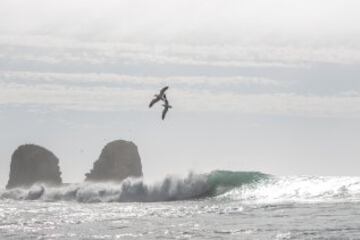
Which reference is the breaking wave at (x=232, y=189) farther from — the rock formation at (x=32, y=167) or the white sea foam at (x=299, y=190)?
the rock formation at (x=32, y=167)

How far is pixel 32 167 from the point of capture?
6240 inches

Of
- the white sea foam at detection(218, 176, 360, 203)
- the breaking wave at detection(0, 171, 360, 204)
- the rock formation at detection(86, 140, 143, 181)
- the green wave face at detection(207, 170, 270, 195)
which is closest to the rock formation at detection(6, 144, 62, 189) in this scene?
the rock formation at detection(86, 140, 143, 181)

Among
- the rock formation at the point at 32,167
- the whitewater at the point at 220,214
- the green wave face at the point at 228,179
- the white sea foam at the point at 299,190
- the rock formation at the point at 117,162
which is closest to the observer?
the whitewater at the point at 220,214

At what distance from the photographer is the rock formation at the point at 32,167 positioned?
511 ft

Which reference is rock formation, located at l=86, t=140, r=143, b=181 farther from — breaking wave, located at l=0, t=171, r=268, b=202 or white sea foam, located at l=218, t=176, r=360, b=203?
white sea foam, located at l=218, t=176, r=360, b=203

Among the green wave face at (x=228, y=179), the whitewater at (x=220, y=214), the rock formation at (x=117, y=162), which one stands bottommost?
the whitewater at (x=220, y=214)

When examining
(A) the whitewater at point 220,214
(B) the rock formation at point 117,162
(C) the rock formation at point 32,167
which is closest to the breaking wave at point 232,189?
(A) the whitewater at point 220,214

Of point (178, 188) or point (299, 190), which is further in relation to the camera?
point (178, 188)

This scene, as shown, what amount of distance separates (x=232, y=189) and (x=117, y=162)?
239ft

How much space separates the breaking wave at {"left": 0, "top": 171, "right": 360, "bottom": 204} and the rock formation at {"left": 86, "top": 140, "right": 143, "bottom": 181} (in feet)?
170

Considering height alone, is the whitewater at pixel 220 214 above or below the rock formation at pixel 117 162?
below

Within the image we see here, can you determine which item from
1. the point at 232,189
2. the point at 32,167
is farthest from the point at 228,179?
the point at 32,167

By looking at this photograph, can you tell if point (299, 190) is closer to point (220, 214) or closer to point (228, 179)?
point (228, 179)

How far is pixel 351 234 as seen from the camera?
30859 mm
